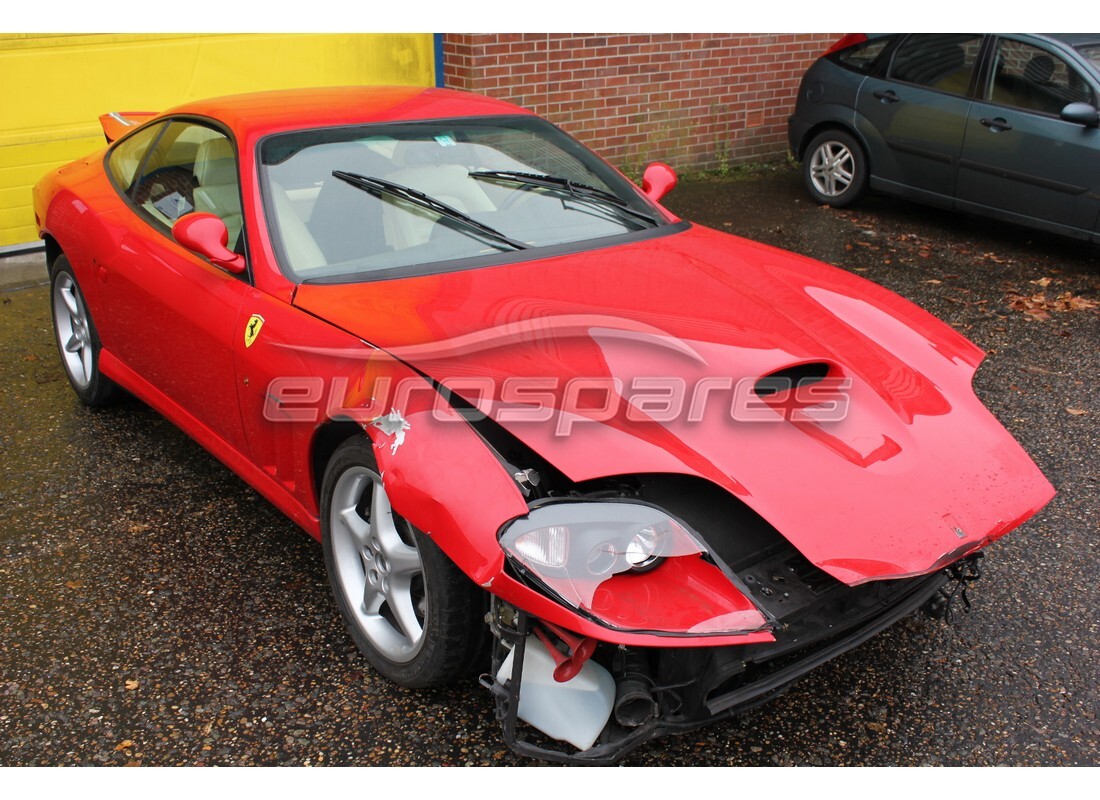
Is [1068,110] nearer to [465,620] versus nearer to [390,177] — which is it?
[390,177]

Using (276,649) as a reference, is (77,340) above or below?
above

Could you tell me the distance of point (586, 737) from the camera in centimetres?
242

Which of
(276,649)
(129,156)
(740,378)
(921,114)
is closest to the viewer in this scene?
(740,378)

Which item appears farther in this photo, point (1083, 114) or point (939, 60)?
point (939, 60)

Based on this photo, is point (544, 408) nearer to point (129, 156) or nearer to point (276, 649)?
point (276, 649)

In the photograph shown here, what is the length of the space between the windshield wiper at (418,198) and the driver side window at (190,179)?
15.8 inches

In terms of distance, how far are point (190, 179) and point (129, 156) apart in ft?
2.33

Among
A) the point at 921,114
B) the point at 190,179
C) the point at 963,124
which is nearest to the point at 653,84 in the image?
the point at 921,114

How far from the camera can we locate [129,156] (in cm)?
449

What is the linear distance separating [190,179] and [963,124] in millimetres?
5411

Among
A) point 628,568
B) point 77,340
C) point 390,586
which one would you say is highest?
point 628,568

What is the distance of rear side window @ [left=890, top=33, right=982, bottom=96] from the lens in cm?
723

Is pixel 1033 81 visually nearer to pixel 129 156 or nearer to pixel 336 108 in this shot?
pixel 336 108

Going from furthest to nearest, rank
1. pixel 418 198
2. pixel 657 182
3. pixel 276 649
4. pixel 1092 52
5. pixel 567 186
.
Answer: pixel 1092 52, pixel 657 182, pixel 567 186, pixel 418 198, pixel 276 649
